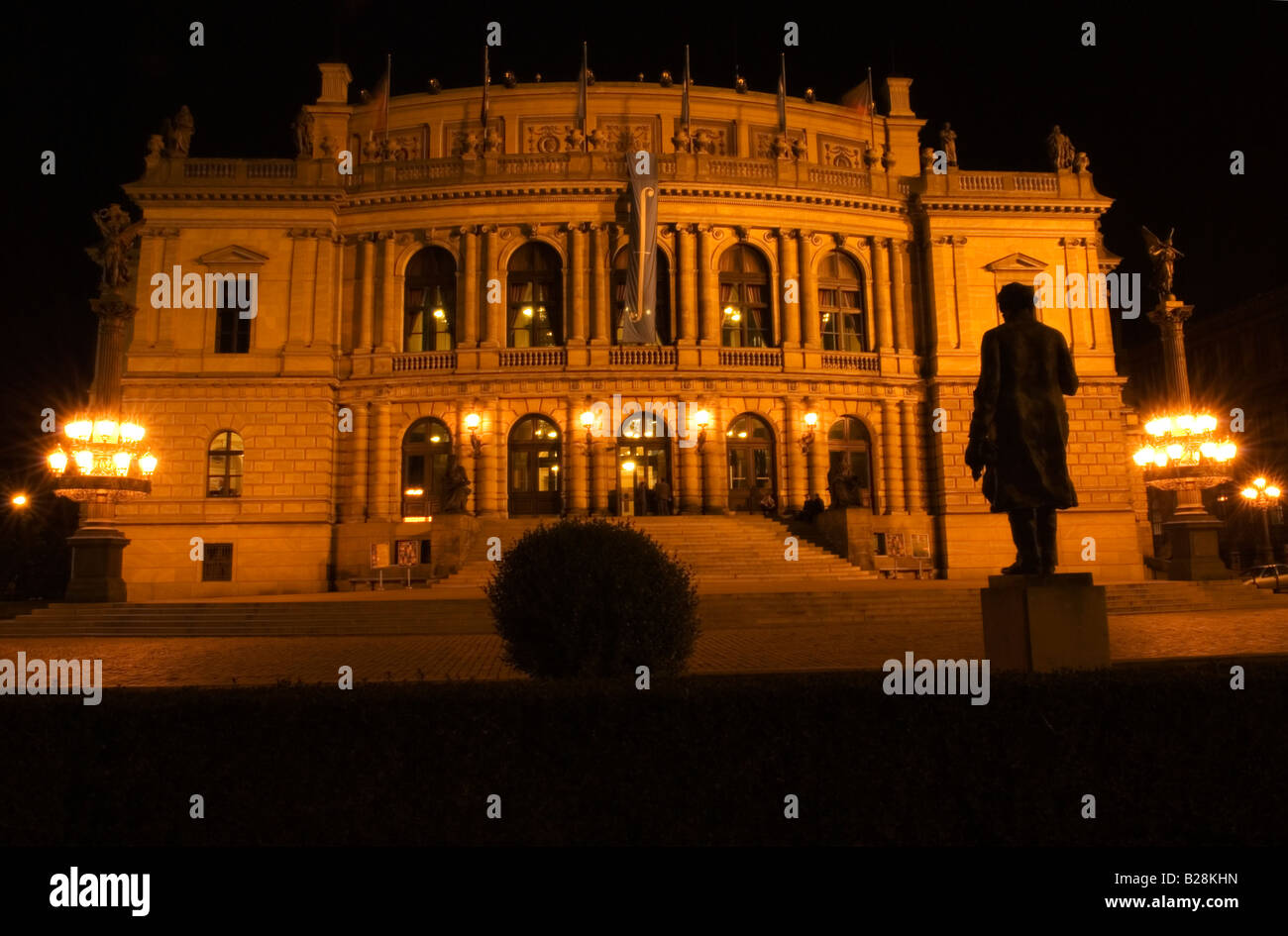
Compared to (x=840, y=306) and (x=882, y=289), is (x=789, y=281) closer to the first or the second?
(x=840, y=306)

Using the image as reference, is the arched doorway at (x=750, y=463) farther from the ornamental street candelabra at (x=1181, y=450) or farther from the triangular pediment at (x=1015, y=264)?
the ornamental street candelabra at (x=1181, y=450)

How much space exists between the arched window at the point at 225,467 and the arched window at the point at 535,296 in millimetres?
11188

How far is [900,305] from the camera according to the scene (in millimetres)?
36219

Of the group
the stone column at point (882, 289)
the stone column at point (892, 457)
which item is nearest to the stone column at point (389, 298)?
the stone column at point (882, 289)

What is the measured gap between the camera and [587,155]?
3462 centimetres

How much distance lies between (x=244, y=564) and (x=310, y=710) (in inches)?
1133

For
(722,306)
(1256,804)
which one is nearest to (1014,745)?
(1256,804)

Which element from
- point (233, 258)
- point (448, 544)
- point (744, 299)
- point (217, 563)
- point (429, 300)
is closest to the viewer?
point (448, 544)

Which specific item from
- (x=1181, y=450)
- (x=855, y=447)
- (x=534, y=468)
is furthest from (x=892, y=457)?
(x=534, y=468)

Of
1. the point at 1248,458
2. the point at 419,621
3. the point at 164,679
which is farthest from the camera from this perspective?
the point at 1248,458

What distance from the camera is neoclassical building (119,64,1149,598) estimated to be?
3275cm

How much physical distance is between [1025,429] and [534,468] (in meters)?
26.2

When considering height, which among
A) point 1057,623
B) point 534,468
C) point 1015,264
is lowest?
point 1057,623
